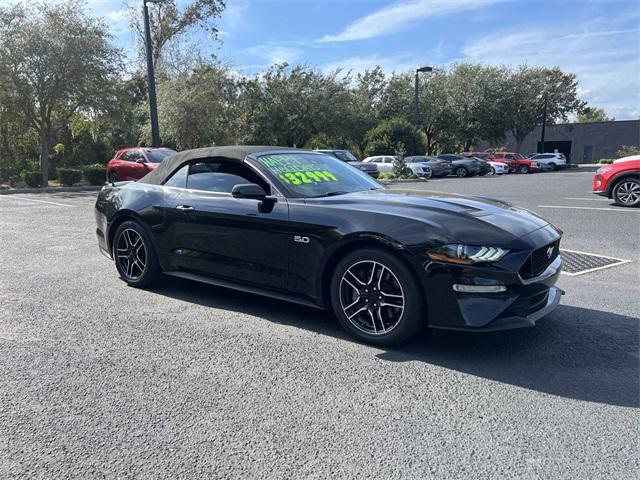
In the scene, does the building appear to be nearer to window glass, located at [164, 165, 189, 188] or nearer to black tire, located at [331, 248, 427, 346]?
window glass, located at [164, 165, 189, 188]

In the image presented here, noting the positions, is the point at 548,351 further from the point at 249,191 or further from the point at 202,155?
the point at 202,155

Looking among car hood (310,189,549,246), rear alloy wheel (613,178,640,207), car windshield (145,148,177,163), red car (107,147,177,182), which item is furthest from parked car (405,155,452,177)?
car hood (310,189,549,246)

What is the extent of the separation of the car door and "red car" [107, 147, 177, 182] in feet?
46.1

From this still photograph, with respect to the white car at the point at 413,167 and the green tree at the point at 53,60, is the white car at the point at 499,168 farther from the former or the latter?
the green tree at the point at 53,60

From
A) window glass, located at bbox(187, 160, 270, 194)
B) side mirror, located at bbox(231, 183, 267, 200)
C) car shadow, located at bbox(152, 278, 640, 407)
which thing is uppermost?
window glass, located at bbox(187, 160, 270, 194)

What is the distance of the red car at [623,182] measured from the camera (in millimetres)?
11703

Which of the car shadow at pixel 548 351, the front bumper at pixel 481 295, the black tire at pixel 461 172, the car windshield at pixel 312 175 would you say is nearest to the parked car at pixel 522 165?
the black tire at pixel 461 172

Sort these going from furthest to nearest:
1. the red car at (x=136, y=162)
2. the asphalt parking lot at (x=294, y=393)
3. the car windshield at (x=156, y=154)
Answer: the car windshield at (x=156, y=154), the red car at (x=136, y=162), the asphalt parking lot at (x=294, y=393)

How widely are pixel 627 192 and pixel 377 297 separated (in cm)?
1066

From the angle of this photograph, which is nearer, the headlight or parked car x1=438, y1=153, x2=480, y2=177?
the headlight

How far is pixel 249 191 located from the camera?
4137 millimetres

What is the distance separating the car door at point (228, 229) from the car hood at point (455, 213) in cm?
54

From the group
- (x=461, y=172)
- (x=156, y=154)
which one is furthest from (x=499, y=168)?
(x=156, y=154)

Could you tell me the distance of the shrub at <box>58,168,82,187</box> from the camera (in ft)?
70.2
